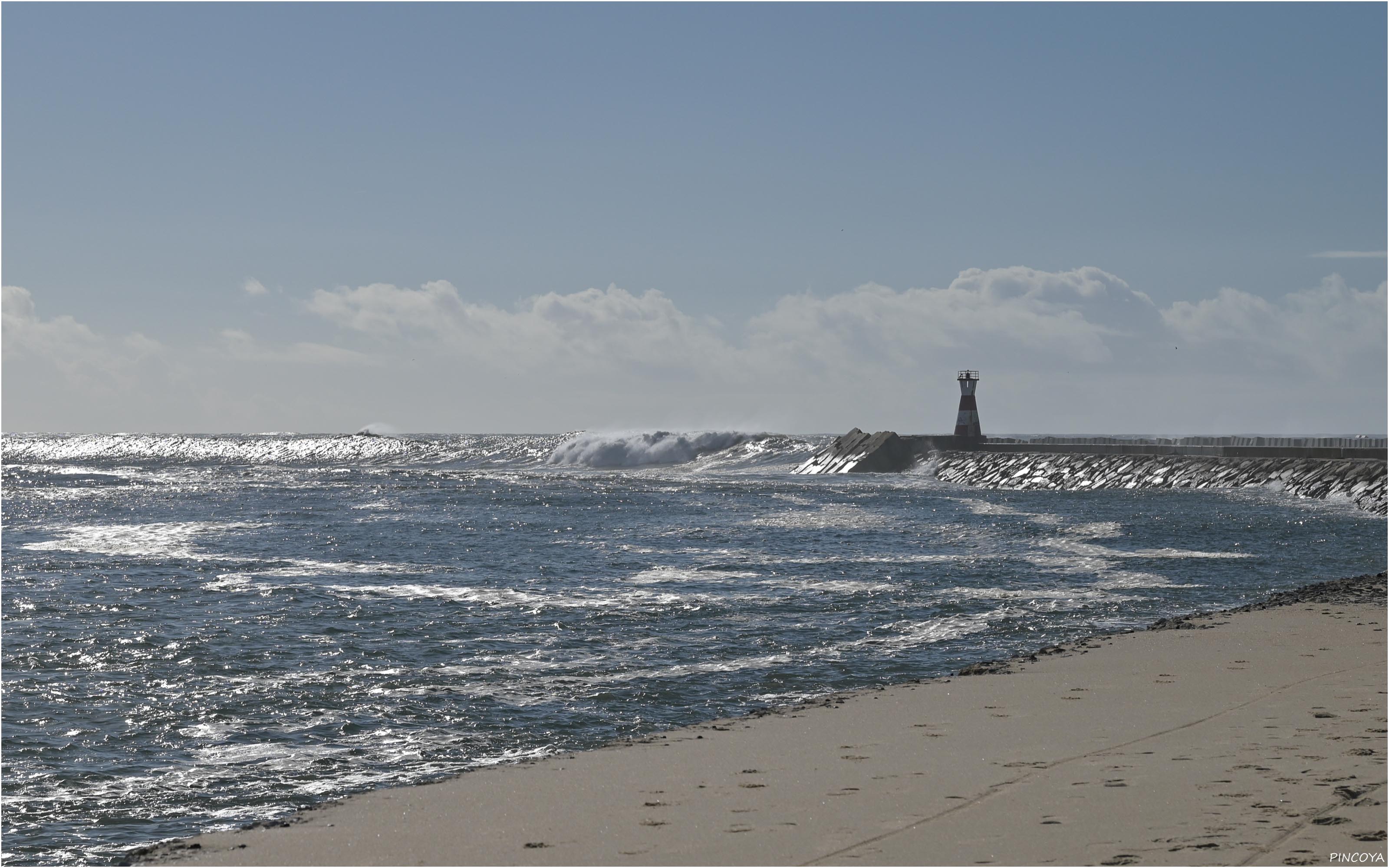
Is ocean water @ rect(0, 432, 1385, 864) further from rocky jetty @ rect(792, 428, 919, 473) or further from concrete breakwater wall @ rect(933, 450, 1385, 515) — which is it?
rocky jetty @ rect(792, 428, 919, 473)

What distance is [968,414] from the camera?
81812 millimetres

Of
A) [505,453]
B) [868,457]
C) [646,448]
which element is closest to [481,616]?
[868,457]

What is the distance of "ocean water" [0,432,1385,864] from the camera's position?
429 inches

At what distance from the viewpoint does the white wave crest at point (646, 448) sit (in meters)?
105

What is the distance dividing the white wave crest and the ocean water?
55.6 meters

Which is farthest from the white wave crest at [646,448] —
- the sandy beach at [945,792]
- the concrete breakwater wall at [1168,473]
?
the sandy beach at [945,792]

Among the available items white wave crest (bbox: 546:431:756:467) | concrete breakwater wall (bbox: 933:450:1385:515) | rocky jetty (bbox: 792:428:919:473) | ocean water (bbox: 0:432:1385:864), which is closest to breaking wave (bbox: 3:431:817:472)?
white wave crest (bbox: 546:431:756:467)

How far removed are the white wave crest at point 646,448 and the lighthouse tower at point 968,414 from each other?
26454mm

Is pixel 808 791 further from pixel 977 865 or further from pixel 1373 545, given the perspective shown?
pixel 1373 545

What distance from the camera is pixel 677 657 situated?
1589cm

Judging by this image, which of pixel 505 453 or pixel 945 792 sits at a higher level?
pixel 505 453

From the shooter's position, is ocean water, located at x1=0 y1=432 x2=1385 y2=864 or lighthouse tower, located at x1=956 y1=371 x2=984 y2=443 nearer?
ocean water, located at x1=0 y1=432 x2=1385 y2=864

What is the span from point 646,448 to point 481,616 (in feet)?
286

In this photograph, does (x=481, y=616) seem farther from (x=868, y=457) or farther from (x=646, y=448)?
(x=646, y=448)
